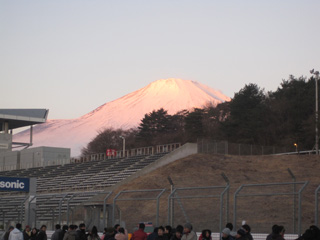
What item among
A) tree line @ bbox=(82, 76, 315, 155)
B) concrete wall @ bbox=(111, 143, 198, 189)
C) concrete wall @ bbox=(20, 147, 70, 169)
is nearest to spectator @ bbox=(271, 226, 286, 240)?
concrete wall @ bbox=(111, 143, 198, 189)

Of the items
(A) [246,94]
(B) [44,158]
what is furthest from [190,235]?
(A) [246,94]

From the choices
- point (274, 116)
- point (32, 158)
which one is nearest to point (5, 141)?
point (32, 158)

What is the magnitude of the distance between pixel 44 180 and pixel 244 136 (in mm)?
28818

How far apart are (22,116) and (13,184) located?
47.7 meters

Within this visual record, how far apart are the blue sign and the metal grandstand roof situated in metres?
46.4

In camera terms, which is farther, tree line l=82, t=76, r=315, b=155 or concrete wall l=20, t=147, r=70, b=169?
concrete wall l=20, t=147, r=70, b=169

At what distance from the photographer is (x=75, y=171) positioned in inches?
2491

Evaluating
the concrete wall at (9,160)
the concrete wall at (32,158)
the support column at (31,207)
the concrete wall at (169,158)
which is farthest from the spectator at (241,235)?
the concrete wall at (9,160)

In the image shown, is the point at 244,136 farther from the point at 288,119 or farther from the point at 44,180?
the point at 44,180

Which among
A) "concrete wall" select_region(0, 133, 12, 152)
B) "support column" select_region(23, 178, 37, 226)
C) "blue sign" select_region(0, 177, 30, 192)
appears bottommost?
"support column" select_region(23, 178, 37, 226)

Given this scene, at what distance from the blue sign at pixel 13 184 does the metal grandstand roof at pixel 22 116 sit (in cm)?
4640

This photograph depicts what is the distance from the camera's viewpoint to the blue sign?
30.5 m

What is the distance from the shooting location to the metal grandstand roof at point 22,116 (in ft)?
251

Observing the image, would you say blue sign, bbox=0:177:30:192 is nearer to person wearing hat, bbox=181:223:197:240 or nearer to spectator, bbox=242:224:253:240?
person wearing hat, bbox=181:223:197:240
